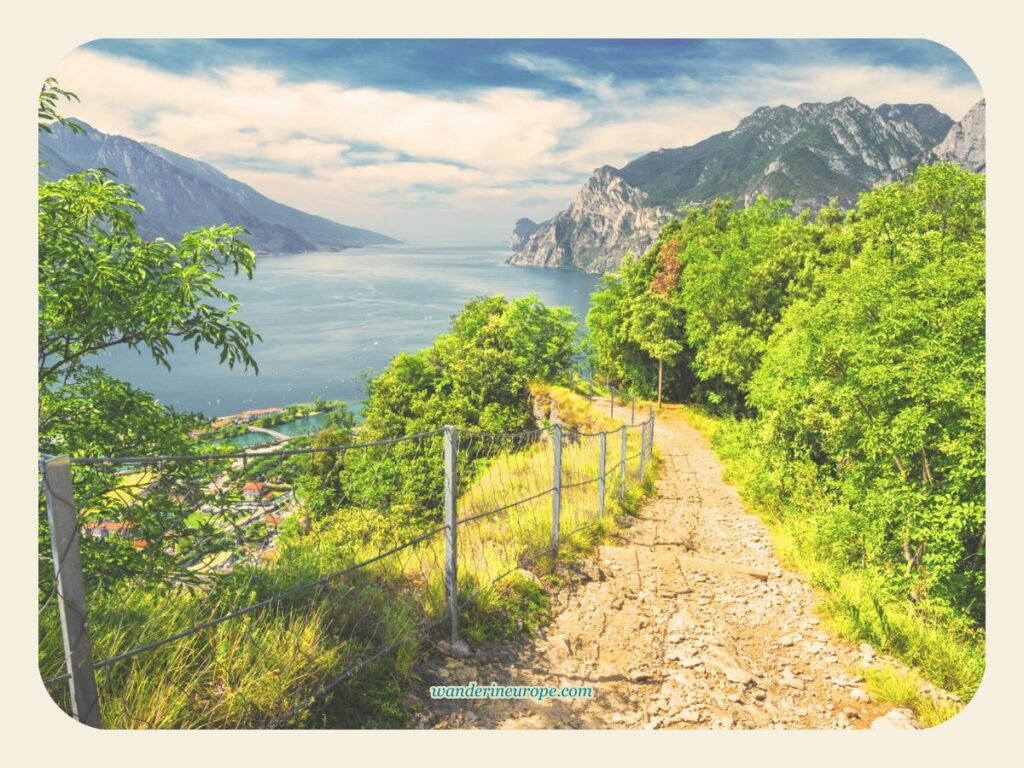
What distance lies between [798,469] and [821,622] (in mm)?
5332

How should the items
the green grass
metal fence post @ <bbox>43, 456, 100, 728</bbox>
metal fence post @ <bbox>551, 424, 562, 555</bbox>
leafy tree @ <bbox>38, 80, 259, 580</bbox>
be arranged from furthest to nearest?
metal fence post @ <bbox>551, 424, 562, 555</bbox> < the green grass < leafy tree @ <bbox>38, 80, 259, 580</bbox> < metal fence post @ <bbox>43, 456, 100, 728</bbox>

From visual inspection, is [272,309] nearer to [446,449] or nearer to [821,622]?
[446,449]

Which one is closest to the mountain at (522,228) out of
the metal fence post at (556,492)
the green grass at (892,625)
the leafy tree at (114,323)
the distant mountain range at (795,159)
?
the distant mountain range at (795,159)

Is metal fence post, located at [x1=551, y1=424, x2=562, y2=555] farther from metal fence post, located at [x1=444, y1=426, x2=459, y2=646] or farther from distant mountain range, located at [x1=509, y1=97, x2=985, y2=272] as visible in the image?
distant mountain range, located at [x1=509, y1=97, x2=985, y2=272]

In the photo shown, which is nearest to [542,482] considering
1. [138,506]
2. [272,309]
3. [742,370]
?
[138,506]

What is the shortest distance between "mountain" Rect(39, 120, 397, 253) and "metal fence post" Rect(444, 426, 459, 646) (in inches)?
96.7

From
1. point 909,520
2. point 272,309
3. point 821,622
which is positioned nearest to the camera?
point 821,622

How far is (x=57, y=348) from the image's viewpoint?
3.77 metres

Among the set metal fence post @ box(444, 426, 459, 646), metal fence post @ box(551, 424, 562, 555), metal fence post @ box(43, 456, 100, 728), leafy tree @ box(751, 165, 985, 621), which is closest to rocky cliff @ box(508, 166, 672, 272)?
leafy tree @ box(751, 165, 985, 621)

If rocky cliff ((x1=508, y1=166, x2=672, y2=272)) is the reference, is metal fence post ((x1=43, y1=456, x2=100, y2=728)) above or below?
below

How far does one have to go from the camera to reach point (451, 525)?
359cm

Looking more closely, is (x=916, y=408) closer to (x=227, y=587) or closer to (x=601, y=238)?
(x=227, y=587)

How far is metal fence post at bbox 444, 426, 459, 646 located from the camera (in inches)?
134

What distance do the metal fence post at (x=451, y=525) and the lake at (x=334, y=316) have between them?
1947 mm
